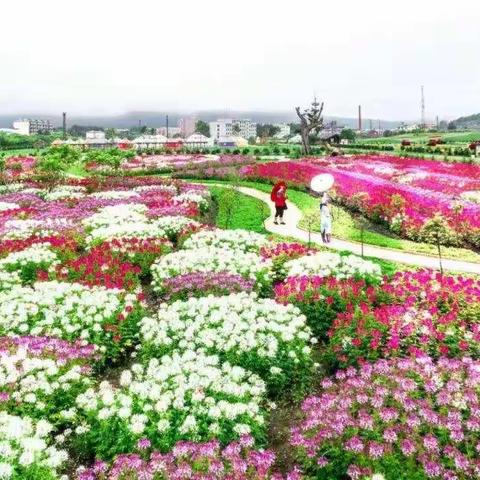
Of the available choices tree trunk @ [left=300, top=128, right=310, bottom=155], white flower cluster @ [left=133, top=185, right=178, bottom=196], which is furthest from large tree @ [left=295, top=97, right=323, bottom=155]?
white flower cluster @ [left=133, top=185, right=178, bottom=196]

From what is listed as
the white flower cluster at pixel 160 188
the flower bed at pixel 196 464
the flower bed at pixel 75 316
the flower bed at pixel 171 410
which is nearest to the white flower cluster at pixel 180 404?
the flower bed at pixel 171 410

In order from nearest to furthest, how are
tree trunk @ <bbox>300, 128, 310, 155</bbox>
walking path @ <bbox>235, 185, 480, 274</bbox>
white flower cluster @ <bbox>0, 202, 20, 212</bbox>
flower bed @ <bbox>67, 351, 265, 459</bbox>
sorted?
flower bed @ <bbox>67, 351, 265, 459</bbox>, walking path @ <bbox>235, 185, 480, 274</bbox>, white flower cluster @ <bbox>0, 202, 20, 212</bbox>, tree trunk @ <bbox>300, 128, 310, 155</bbox>

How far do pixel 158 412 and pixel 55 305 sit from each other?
12.7ft

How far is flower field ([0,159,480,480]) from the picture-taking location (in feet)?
17.4

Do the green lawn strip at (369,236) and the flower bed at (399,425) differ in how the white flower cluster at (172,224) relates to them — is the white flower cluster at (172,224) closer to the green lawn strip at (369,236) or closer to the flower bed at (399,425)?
the green lawn strip at (369,236)

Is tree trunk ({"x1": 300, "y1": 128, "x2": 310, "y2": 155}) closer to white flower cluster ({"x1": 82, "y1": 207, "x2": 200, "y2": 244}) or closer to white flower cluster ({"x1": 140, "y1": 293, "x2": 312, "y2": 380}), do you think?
white flower cluster ({"x1": 82, "y1": 207, "x2": 200, "y2": 244})

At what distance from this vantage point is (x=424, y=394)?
625 centimetres

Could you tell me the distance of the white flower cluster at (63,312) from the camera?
8.32m

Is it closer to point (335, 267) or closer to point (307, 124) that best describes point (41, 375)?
point (335, 267)

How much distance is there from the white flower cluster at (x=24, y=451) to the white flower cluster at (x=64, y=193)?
19087 millimetres

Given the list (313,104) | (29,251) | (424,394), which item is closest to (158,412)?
(424,394)

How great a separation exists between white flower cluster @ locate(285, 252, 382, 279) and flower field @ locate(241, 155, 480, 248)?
3.19m

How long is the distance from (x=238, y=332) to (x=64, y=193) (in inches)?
743

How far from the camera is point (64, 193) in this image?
80.2 feet
